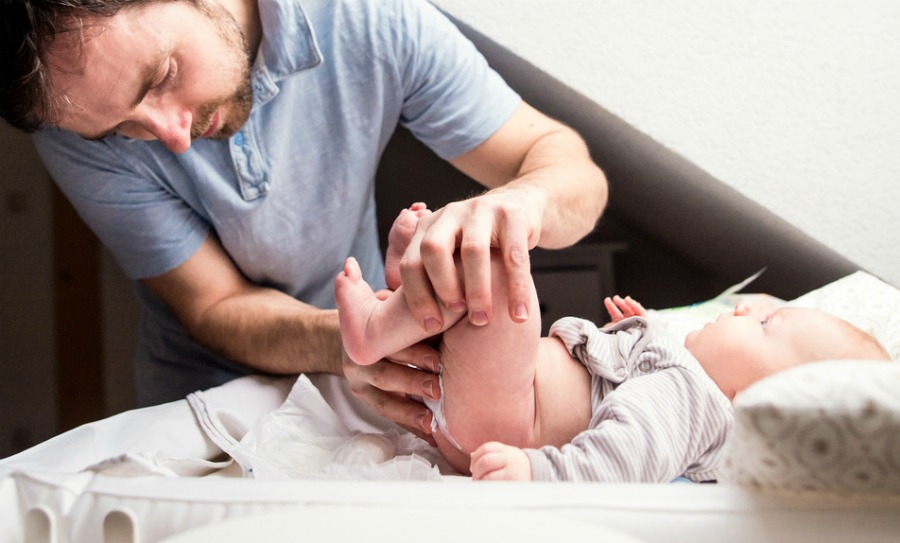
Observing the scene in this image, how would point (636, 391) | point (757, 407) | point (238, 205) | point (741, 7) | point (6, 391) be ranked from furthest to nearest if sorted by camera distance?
point (6, 391)
point (741, 7)
point (238, 205)
point (636, 391)
point (757, 407)

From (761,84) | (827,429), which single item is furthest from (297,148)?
(827,429)

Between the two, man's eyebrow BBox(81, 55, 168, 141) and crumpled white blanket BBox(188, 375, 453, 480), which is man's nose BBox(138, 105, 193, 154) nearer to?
man's eyebrow BBox(81, 55, 168, 141)

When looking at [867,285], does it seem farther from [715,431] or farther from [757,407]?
[757,407]

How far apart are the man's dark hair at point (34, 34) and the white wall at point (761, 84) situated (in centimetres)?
62

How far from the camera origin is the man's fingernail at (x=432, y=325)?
67 cm

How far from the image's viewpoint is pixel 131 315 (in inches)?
80.7

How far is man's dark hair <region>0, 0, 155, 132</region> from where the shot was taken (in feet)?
2.55

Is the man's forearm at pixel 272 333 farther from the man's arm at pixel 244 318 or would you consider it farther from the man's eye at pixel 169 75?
the man's eye at pixel 169 75

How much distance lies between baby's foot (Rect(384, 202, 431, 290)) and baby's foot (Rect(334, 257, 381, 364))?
0.16 ft

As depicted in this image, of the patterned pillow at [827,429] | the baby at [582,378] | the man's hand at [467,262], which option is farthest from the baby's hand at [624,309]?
the patterned pillow at [827,429]

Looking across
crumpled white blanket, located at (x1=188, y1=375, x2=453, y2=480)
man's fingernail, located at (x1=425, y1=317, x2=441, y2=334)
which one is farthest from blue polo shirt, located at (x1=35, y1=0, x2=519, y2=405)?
man's fingernail, located at (x1=425, y1=317, x2=441, y2=334)

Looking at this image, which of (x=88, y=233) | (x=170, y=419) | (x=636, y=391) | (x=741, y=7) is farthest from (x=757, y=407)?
(x=88, y=233)

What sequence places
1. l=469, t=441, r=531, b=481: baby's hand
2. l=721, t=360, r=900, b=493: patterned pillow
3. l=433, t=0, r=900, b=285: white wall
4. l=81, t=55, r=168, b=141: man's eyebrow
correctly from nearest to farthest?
l=721, t=360, r=900, b=493: patterned pillow < l=469, t=441, r=531, b=481: baby's hand < l=81, t=55, r=168, b=141: man's eyebrow < l=433, t=0, r=900, b=285: white wall

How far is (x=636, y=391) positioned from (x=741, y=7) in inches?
30.6
